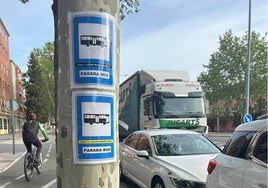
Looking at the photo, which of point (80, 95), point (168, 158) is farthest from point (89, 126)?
point (168, 158)

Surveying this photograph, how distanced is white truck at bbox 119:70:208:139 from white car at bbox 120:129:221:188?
551 cm

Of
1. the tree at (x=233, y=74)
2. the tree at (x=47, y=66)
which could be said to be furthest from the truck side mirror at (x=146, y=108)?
the tree at (x=47, y=66)

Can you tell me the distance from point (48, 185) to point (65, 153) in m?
6.88

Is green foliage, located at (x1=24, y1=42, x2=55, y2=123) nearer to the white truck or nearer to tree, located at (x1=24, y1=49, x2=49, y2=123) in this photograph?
tree, located at (x1=24, y1=49, x2=49, y2=123)

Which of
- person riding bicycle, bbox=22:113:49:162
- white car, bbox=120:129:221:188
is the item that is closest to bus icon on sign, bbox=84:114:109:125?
white car, bbox=120:129:221:188

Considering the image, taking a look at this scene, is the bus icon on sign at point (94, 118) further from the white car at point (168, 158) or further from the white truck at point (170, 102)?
the white truck at point (170, 102)

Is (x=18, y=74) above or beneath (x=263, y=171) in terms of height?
above

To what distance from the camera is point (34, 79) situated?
2884 inches

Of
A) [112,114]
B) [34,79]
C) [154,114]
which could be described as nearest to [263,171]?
[112,114]

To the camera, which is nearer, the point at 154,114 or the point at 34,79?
the point at 154,114

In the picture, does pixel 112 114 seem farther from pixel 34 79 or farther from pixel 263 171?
pixel 34 79

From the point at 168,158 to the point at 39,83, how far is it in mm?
68975

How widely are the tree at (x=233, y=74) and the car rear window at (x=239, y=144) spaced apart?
5108 centimetres

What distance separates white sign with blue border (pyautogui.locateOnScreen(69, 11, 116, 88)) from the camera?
97.8 inches
